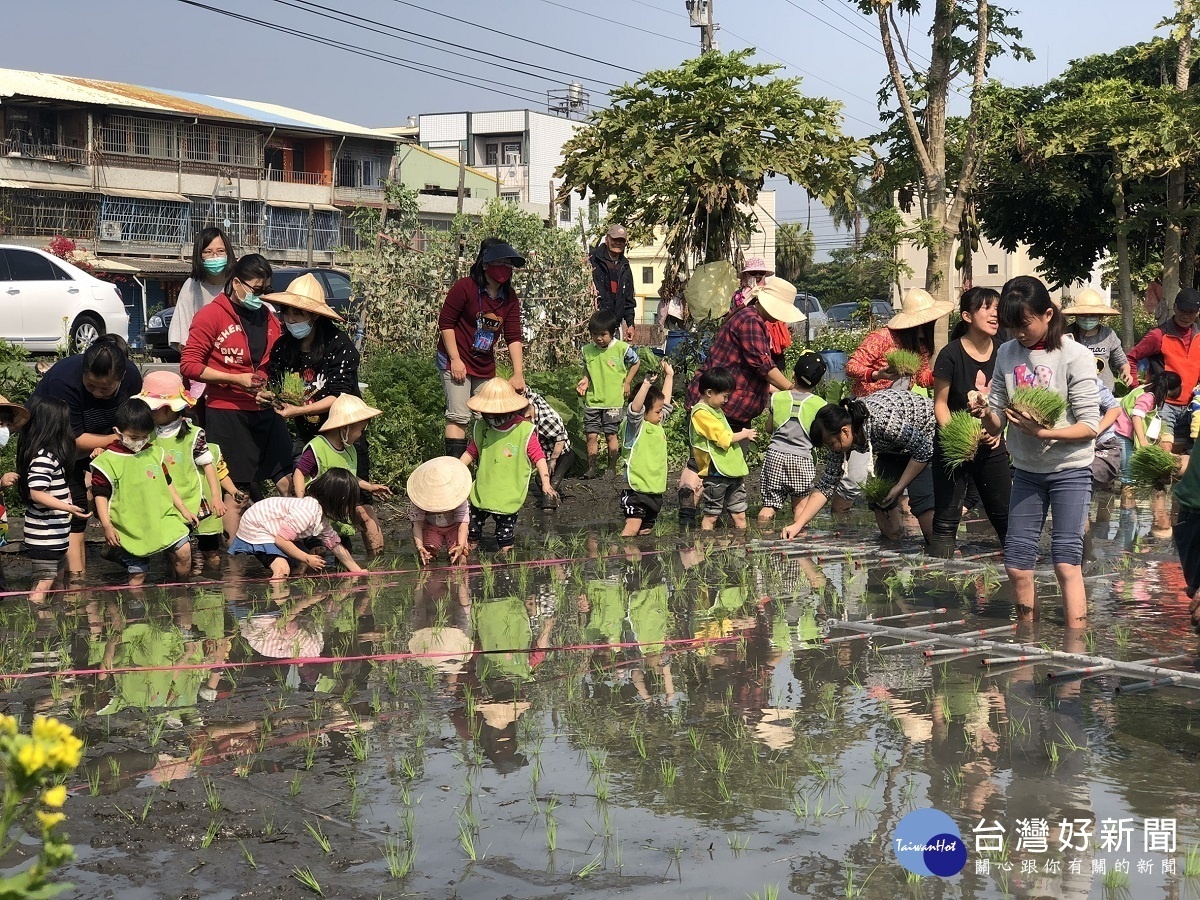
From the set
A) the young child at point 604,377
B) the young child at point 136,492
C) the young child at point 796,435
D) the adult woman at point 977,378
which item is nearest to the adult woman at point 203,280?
the young child at point 136,492

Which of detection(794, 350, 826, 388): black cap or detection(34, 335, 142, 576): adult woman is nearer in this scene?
detection(34, 335, 142, 576): adult woman

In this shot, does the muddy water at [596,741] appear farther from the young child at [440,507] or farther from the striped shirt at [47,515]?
the young child at [440,507]

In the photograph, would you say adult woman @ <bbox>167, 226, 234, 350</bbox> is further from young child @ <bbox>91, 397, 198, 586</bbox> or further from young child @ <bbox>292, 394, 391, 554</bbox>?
young child @ <bbox>292, 394, 391, 554</bbox>

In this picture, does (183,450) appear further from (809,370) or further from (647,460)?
(809,370)

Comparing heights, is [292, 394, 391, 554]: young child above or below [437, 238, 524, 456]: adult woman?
below

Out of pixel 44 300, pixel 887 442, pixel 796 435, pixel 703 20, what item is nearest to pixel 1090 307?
pixel 796 435

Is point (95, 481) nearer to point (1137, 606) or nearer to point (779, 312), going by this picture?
point (779, 312)

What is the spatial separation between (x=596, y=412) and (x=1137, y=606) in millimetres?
5761

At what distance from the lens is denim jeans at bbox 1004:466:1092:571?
6805 millimetres

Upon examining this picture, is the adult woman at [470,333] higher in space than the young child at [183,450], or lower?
higher

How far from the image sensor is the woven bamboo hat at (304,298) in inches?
353

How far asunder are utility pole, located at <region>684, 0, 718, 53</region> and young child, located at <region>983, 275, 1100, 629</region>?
2082cm

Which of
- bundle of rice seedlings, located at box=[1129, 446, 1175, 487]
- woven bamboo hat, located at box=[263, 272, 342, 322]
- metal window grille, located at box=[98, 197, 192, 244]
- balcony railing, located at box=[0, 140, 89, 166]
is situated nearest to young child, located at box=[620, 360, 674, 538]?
woven bamboo hat, located at box=[263, 272, 342, 322]

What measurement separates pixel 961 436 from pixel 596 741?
3.62 metres
